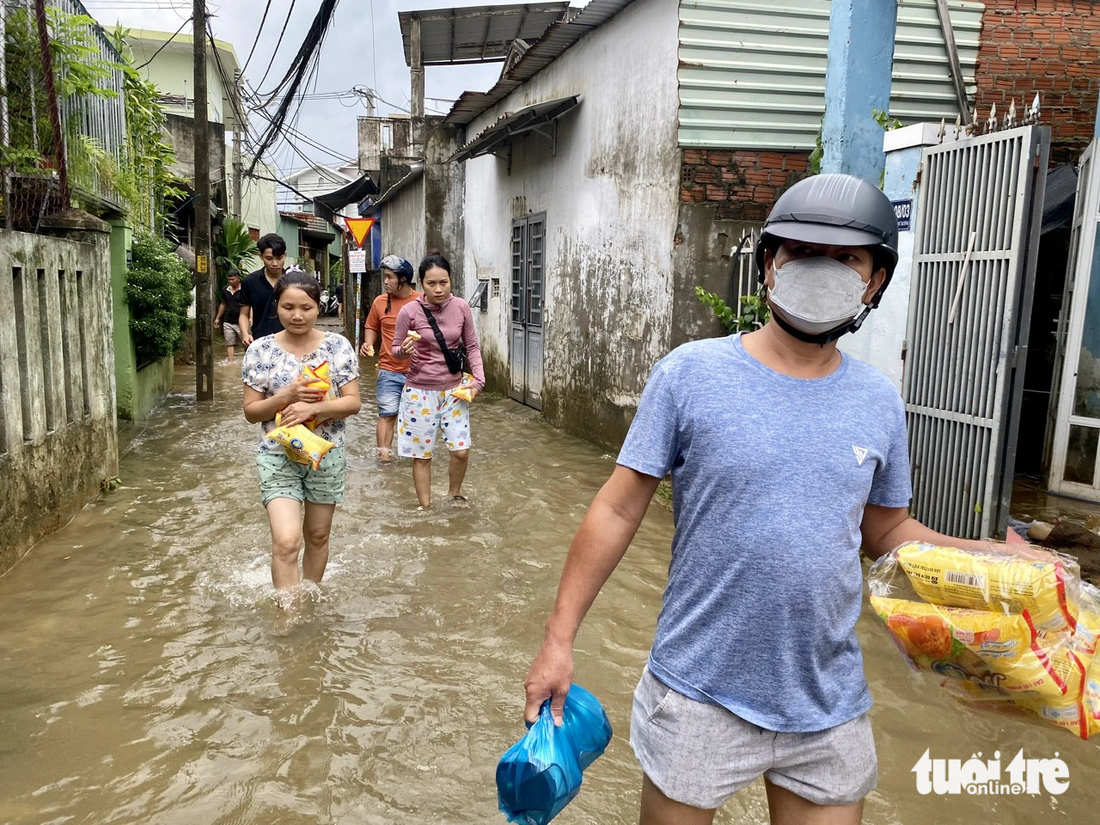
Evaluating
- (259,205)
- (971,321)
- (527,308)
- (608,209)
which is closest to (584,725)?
(971,321)

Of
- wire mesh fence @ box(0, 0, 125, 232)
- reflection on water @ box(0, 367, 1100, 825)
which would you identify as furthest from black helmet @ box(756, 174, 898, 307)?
wire mesh fence @ box(0, 0, 125, 232)

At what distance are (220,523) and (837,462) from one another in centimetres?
526

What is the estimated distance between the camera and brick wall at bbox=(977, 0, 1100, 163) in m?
7.75

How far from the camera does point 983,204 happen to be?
195 inches

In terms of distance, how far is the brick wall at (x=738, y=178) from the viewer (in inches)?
291

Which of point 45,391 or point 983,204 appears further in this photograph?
point 45,391

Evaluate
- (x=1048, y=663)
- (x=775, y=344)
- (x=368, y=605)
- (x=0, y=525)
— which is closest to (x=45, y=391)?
(x=0, y=525)

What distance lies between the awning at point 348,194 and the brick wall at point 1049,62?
52.6ft

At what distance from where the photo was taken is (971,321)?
16.6 feet

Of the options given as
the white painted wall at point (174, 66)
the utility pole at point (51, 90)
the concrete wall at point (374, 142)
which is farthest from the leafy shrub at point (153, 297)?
the white painted wall at point (174, 66)

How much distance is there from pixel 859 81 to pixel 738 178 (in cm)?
184

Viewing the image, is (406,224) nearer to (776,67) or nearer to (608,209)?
(608,209)

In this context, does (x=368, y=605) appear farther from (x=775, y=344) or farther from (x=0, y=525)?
(x=775, y=344)

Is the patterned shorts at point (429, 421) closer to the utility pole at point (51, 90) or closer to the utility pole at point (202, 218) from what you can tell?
the utility pole at point (51, 90)
